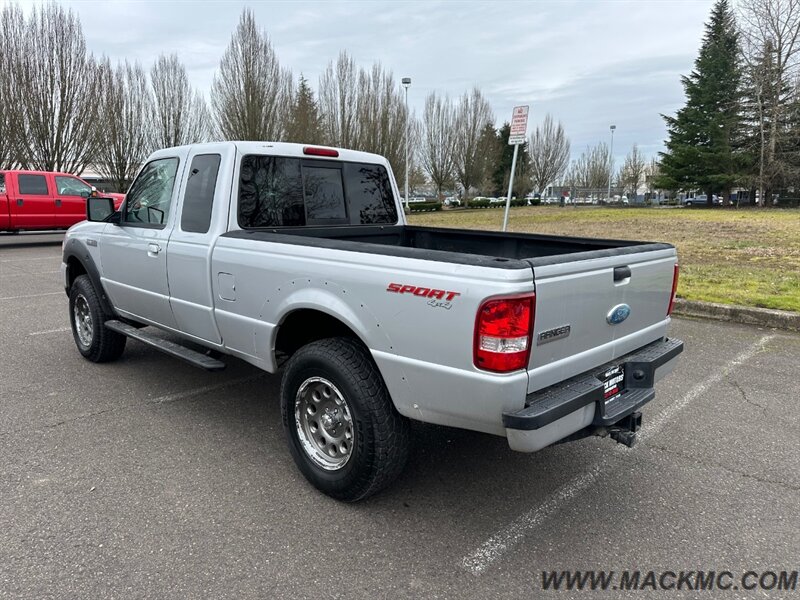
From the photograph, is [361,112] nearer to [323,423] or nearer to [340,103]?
[340,103]

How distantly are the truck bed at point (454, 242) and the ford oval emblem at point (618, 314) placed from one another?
0.92ft

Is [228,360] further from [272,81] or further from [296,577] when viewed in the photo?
[272,81]

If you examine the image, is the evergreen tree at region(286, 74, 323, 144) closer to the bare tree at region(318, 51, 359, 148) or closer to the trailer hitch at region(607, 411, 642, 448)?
the bare tree at region(318, 51, 359, 148)

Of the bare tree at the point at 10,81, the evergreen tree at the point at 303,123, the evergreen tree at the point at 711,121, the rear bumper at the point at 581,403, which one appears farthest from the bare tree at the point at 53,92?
the evergreen tree at the point at 711,121

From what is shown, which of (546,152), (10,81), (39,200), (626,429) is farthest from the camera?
(546,152)

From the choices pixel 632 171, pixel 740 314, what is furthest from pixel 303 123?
pixel 632 171

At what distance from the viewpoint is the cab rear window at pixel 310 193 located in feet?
12.8

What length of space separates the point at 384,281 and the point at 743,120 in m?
47.9

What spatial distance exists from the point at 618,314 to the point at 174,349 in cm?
302

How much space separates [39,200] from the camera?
51.4 ft

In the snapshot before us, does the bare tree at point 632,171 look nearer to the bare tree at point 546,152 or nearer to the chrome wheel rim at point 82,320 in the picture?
the bare tree at point 546,152

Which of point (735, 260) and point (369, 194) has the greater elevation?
point (369, 194)

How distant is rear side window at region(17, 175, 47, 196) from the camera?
1548 centimetres

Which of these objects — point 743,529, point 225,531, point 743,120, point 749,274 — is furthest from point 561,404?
point 743,120
